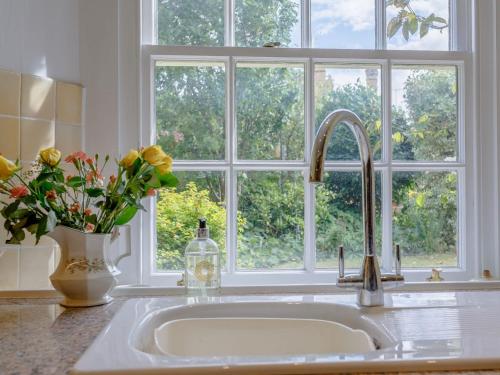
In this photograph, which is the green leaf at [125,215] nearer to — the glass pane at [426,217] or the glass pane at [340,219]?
the glass pane at [340,219]

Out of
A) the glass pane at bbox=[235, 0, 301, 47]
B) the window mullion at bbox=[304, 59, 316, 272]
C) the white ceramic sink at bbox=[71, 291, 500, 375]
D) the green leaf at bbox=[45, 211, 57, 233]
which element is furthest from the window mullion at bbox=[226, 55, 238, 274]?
the green leaf at bbox=[45, 211, 57, 233]

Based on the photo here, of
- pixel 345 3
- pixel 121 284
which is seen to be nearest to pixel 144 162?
pixel 121 284

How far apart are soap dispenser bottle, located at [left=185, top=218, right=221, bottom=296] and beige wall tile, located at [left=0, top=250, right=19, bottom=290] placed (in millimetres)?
459

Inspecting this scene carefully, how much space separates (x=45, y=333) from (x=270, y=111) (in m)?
0.93

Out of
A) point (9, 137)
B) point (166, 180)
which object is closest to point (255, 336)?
point (166, 180)

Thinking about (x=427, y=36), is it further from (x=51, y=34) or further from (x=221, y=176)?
(x=51, y=34)

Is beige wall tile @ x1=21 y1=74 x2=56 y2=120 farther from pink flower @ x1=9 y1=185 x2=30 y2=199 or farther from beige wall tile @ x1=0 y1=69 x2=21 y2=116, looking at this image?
pink flower @ x1=9 y1=185 x2=30 y2=199

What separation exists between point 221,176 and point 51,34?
0.65m

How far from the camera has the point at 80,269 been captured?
0.97 meters

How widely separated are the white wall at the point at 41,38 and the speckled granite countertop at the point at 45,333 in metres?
0.64

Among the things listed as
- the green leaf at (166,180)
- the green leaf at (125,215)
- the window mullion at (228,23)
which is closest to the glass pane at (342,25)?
the window mullion at (228,23)

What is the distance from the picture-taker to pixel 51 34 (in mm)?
1263

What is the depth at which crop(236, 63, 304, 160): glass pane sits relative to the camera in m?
1.44

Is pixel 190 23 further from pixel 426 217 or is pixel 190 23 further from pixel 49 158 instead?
pixel 426 217
